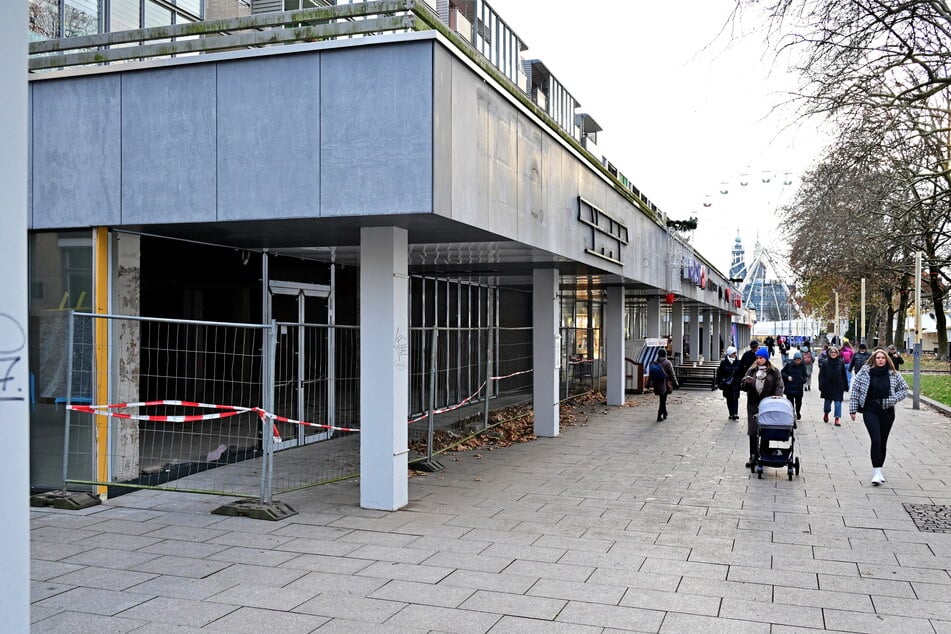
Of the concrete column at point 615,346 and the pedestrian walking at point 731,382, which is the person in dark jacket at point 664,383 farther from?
the concrete column at point 615,346

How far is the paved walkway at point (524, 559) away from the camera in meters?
5.37

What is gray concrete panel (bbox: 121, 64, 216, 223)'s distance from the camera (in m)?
8.41

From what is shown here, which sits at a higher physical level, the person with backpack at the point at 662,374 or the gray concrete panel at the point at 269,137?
the gray concrete panel at the point at 269,137

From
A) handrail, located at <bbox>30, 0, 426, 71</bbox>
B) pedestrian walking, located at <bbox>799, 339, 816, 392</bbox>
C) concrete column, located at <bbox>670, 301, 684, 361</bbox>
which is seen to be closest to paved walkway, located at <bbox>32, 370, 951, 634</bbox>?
handrail, located at <bbox>30, 0, 426, 71</bbox>

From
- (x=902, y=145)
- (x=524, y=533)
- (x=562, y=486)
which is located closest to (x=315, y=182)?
(x=524, y=533)

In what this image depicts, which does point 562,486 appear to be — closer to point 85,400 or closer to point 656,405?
point 85,400

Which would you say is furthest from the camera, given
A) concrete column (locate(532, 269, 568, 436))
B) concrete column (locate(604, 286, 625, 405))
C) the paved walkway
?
concrete column (locate(604, 286, 625, 405))

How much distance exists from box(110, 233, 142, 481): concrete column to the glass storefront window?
12.0 inches

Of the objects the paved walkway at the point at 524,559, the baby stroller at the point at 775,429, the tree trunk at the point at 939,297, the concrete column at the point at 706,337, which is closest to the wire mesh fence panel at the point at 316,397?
the paved walkway at the point at 524,559

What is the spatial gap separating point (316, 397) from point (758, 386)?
252 inches

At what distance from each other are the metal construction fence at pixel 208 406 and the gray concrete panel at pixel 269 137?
1250 mm

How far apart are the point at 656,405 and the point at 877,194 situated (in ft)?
26.8

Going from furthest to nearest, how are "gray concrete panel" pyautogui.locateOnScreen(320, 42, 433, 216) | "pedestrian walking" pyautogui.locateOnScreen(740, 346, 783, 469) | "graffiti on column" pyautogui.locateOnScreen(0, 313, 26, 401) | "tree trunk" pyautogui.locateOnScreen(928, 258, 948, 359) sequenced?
"tree trunk" pyautogui.locateOnScreen(928, 258, 948, 359) < "pedestrian walking" pyautogui.locateOnScreen(740, 346, 783, 469) < "gray concrete panel" pyautogui.locateOnScreen(320, 42, 433, 216) < "graffiti on column" pyautogui.locateOnScreen(0, 313, 26, 401)

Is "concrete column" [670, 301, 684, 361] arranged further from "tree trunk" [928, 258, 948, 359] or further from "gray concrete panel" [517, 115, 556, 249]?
"gray concrete panel" [517, 115, 556, 249]
